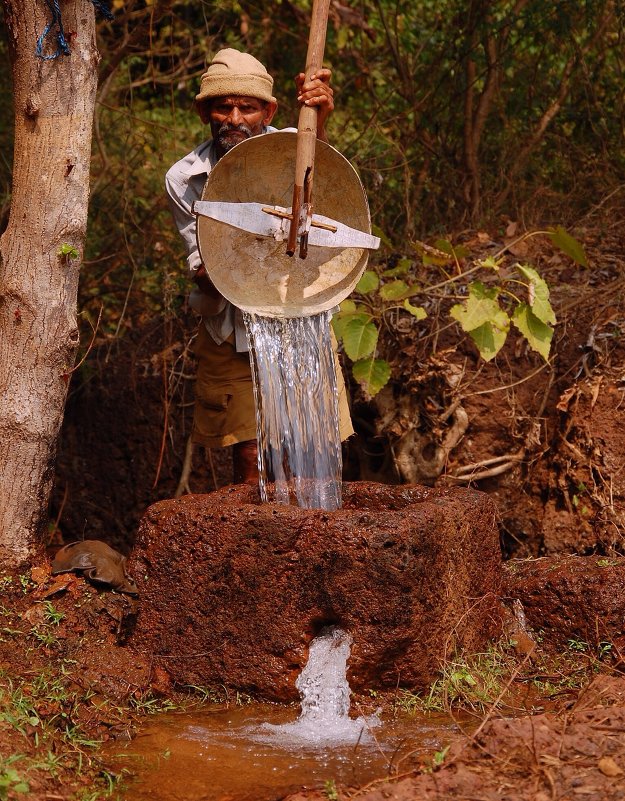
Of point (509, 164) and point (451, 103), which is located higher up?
point (451, 103)

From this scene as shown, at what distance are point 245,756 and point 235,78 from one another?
7.94ft

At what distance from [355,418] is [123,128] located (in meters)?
3.05

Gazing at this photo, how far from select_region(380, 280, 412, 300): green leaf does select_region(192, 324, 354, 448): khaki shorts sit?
88cm

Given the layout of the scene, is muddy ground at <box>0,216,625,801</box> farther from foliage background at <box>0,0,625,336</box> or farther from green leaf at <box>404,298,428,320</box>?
foliage background at <box>0,0,625,336</box>

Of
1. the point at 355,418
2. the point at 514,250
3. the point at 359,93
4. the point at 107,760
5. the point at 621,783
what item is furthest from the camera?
the point at 359,93

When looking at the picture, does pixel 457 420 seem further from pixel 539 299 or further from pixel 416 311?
pixel 539 299

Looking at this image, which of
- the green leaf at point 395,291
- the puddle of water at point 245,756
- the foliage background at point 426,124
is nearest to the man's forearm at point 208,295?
the green leaf at point 395,291

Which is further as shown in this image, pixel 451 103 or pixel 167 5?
pixel 451 103

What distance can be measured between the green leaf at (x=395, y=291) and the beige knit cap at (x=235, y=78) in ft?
4.37

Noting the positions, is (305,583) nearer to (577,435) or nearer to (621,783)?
(621,783)

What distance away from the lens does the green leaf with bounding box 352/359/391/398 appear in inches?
190

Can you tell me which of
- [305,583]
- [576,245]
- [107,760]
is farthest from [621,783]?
[576,245]

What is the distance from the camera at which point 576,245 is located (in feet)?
15.8

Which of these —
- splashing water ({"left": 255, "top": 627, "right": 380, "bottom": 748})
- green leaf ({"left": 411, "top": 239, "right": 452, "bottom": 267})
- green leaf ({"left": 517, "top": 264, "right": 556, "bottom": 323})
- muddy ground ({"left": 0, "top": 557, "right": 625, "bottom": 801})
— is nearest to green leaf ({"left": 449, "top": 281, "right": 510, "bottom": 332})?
green leaf ({"left": 517, "top": 264, "right": 556, "bottom": 323})
